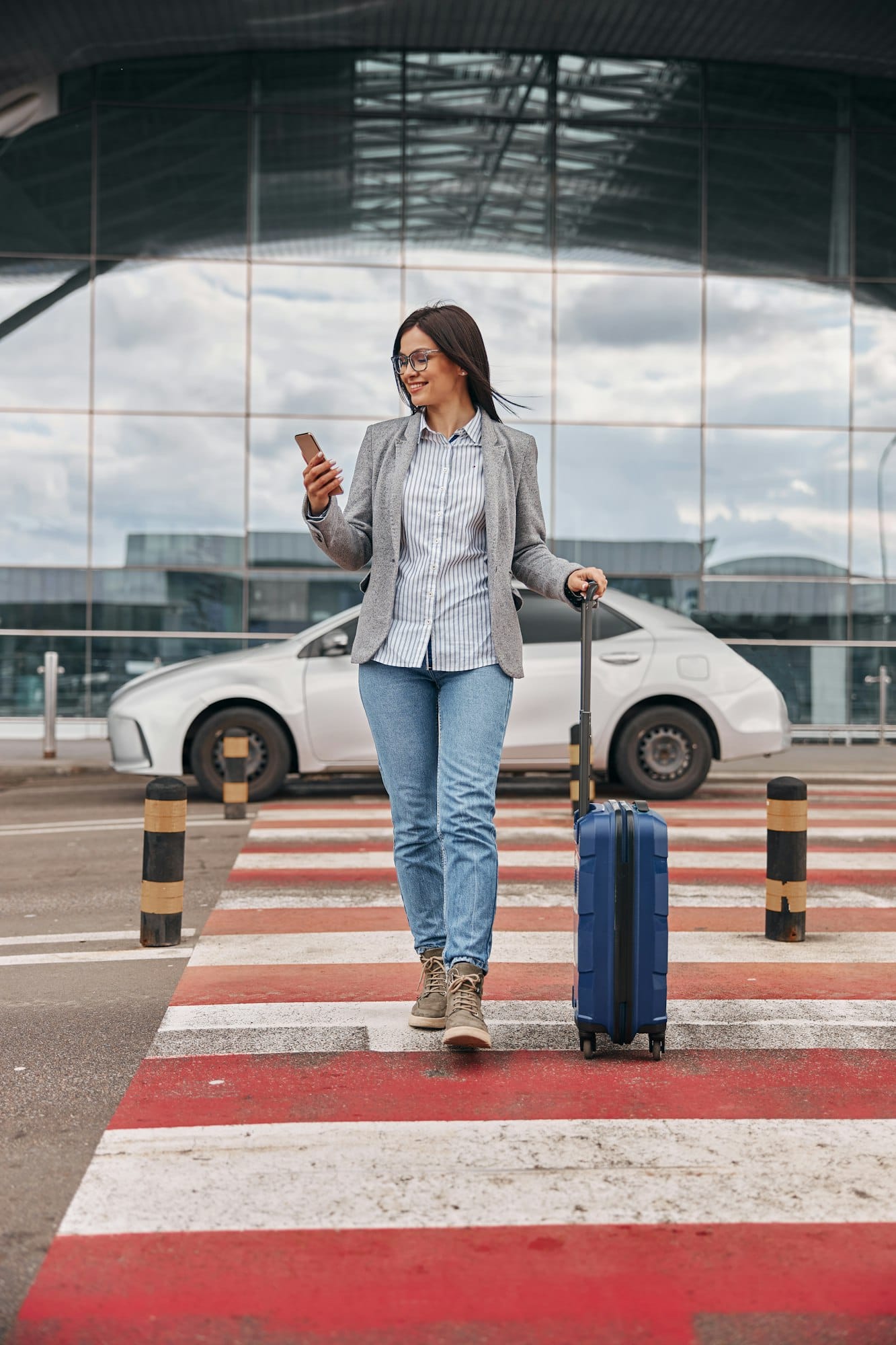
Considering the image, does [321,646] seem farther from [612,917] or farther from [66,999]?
[612,917]

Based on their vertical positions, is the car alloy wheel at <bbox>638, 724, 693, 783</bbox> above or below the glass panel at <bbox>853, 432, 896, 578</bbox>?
below

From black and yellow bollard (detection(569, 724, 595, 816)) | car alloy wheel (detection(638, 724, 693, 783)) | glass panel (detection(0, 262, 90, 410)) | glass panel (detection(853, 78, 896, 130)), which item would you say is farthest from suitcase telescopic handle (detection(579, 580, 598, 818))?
glass panel (detection(853, 78, 896, 130))

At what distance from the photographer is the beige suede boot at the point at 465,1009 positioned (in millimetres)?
3717

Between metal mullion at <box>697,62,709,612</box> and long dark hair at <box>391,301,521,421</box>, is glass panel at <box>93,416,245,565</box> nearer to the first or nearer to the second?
metal mullion at <box>697,62,709,612</box>

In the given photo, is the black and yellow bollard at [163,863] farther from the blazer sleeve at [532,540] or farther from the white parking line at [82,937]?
the blazer sleeve at [532,540]

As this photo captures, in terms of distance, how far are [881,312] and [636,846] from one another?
1807cm

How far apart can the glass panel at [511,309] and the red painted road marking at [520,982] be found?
15249 mm

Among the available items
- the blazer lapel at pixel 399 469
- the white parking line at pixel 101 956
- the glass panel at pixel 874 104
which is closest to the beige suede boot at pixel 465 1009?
the blazer lapel at pixel 399 469

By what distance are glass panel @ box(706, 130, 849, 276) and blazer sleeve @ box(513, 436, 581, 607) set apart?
665 inches

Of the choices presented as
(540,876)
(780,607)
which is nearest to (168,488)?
(780,607)

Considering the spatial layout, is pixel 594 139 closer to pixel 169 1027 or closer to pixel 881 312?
pixel 881 312

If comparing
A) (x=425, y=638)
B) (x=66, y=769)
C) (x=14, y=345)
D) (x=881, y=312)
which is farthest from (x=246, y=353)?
(x=425, y=638)

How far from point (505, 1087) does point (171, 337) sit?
55.9 feet

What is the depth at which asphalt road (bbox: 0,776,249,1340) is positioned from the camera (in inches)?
114
